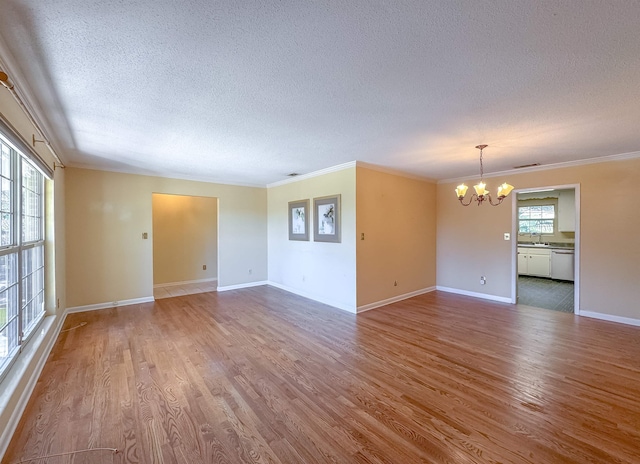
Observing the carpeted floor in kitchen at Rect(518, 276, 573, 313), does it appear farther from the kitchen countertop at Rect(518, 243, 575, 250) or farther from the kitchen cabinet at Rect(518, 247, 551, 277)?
the kitchen countertop at Rect(518, 243, 575, 250)

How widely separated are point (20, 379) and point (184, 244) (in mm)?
5082

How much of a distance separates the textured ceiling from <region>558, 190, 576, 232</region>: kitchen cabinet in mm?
4405

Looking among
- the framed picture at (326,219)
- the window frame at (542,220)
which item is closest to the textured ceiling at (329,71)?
the framed picture at (326,219)

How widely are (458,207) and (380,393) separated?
4.70m

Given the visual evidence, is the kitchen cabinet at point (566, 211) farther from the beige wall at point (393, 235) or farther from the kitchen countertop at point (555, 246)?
the beige wall at point (393, 235)

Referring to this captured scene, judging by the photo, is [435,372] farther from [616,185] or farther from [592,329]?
[616,185]

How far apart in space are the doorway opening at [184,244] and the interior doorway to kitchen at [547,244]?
7261 millimetres

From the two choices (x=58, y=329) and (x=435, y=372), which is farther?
(x=58, y=329)

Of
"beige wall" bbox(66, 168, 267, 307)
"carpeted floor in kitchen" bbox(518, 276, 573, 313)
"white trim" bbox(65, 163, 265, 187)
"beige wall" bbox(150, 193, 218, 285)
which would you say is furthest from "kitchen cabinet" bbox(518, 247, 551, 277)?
"beige wall" bbox(150, 193, 218, 285)

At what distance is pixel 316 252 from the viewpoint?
17.5 ft

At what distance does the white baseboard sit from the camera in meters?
1.81

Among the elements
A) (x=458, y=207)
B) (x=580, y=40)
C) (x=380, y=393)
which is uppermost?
(x=580, y=40)

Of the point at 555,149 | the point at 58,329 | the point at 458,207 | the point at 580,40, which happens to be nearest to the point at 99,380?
the point at 58,329

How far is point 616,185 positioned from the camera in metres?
4.09
